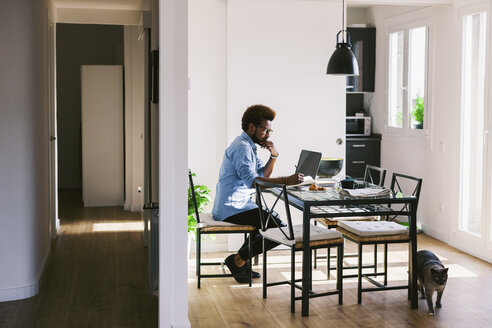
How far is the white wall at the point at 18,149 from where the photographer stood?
4.43 meters

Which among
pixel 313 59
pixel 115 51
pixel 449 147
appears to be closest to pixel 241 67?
pixel 313 59

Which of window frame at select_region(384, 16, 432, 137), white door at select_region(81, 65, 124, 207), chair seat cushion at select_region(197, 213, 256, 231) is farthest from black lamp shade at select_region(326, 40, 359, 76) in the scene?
white door at select_region(81, 65, 124, 207)

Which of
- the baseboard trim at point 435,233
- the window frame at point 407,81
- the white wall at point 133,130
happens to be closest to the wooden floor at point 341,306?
the baseboard trim at point 435,233

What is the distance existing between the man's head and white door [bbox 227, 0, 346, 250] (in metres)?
1.00

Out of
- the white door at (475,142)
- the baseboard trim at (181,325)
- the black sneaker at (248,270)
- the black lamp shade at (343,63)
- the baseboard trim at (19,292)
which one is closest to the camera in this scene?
the baseboard trim at (181,325)

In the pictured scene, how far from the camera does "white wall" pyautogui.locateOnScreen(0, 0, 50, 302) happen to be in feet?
14.5

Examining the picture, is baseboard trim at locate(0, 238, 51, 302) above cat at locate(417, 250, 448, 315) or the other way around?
the other way around

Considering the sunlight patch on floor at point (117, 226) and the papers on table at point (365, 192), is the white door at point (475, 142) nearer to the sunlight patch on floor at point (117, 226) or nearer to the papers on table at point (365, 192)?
the papers on table at point (365, 192)

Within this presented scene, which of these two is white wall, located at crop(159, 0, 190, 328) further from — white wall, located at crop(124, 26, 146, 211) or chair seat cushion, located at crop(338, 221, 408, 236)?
white wall, located at crop(124, 26, 146, 211)

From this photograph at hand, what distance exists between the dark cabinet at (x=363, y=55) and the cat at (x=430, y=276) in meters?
3.57

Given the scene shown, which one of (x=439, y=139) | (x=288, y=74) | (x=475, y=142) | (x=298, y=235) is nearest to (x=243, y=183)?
(x=298, y=235)

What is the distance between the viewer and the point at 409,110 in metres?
7.11

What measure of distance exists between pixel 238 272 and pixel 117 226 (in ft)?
8.76

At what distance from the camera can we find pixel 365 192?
4.52m
